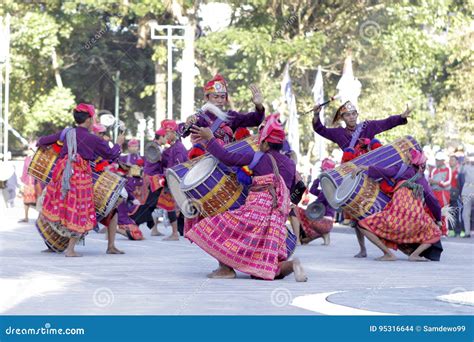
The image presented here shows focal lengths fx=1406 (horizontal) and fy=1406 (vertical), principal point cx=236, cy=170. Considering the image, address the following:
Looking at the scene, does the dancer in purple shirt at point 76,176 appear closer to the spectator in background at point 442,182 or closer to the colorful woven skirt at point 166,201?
the colorful woven skirt at point 166,201

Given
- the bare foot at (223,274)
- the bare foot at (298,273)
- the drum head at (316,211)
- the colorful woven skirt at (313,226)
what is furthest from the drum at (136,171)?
the bare foot at (298,273)

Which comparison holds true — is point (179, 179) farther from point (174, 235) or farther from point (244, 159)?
point (174, 235)

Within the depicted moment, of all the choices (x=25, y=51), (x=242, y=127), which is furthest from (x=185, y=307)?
(x=25, y=51)

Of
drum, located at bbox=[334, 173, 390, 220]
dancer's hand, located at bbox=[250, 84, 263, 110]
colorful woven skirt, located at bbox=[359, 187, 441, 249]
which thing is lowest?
colorful woven skirt, located at bbox=[359, 187, 441, 249]

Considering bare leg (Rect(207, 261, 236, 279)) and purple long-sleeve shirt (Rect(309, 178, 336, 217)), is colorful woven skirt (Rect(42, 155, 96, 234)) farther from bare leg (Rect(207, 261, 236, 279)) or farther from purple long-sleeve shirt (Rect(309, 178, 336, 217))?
purple long-sleeve shirt (Rect(309, 178, 336, 217))

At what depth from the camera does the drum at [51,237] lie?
16844mm

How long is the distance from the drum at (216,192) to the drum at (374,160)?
324 cm

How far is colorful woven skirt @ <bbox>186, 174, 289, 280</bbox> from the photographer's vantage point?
43.3 ft

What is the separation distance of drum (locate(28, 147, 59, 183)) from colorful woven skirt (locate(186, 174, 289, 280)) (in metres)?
3.72

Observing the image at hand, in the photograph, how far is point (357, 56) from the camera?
47.3 meters

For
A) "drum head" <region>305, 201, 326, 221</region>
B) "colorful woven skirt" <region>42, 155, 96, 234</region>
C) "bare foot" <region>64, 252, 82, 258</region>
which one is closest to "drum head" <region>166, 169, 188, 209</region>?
"colorful woven skirt" <region>42, 155, 96, 234</region>

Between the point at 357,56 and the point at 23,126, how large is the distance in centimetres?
1436
